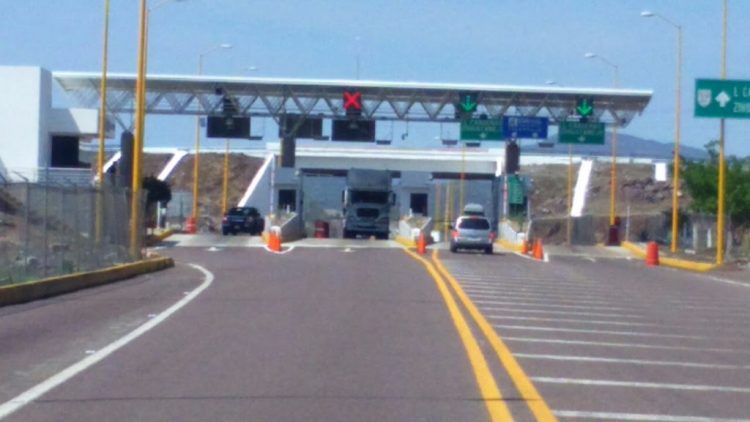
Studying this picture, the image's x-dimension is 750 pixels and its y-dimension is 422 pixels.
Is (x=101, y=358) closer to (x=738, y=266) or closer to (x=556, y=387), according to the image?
(x=556, y=387)

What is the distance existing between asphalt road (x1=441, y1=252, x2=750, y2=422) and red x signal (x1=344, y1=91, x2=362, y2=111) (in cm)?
3158

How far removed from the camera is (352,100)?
65.8 metres

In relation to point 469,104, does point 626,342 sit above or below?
below

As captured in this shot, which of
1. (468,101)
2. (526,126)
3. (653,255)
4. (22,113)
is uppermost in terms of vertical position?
(468,101)

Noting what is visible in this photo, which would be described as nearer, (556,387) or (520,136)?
(556,387)

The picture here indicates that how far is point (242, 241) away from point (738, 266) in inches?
930

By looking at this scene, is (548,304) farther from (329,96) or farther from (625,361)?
(329,96)

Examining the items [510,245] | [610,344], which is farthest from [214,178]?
[610,344]

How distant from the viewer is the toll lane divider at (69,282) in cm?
2322

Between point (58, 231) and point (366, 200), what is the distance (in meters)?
41.4

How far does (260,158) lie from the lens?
11925 centimetres

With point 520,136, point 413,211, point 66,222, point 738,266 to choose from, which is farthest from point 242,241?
point 413,211

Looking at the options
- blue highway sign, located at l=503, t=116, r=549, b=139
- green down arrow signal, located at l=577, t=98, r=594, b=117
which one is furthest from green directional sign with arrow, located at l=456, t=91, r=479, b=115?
green down arrow signal, located at l=577, t=98, r=594, b=117

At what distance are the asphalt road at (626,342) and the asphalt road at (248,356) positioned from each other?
0.99 meters
